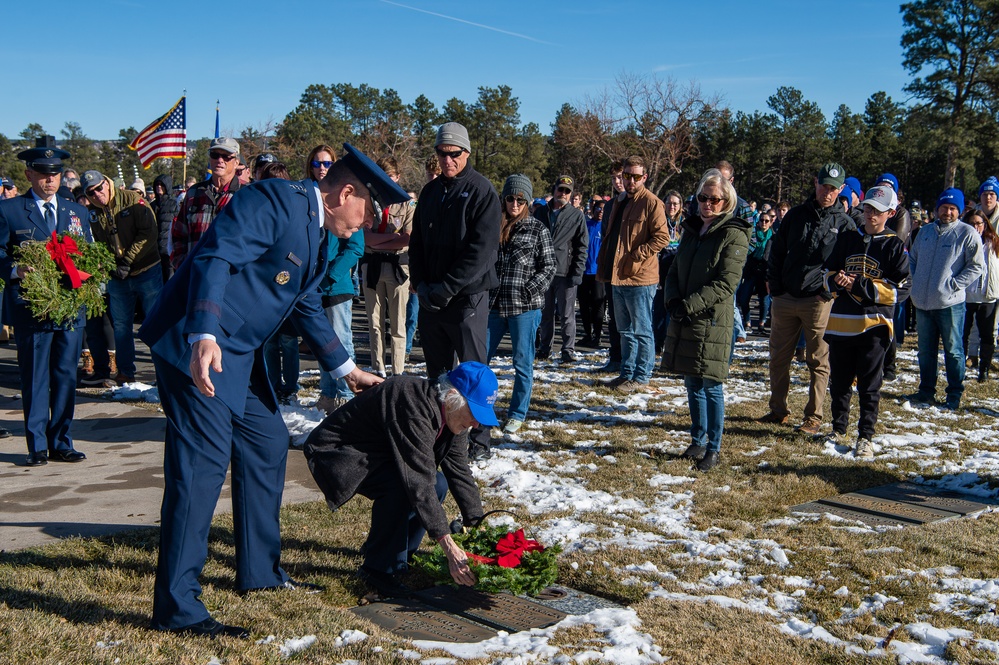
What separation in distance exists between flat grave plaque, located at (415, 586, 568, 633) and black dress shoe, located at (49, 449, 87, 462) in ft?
10.8

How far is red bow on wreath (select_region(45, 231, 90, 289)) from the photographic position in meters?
6.58

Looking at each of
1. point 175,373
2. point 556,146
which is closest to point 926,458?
point 175,373

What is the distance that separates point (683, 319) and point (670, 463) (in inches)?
41.0

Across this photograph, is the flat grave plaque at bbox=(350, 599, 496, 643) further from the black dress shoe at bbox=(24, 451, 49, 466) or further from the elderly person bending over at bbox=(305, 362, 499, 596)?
the black dress shoe at bbox=(24, 451, 49, 466)

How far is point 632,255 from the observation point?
30.6ft

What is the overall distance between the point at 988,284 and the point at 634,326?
163 inches

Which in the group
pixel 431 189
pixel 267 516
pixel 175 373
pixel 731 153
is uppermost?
pixel 731 153

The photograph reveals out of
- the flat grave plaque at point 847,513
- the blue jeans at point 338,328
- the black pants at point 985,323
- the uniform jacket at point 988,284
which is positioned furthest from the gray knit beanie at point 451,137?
the black pants at point 985,323

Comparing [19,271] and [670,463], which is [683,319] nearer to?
[670,463]

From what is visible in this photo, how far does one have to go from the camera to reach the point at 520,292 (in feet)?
24.4

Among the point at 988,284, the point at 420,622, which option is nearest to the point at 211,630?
the point at 420,622

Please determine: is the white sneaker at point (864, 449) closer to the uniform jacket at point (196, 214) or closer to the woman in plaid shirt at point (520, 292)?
the woman in plaid shirt at point (520, 292)

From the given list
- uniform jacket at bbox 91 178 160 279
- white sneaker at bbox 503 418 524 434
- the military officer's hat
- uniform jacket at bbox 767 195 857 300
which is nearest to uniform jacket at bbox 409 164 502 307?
white sneaker at bbox 503 418 524 434

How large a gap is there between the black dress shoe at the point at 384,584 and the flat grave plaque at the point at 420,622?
2.1 inches
